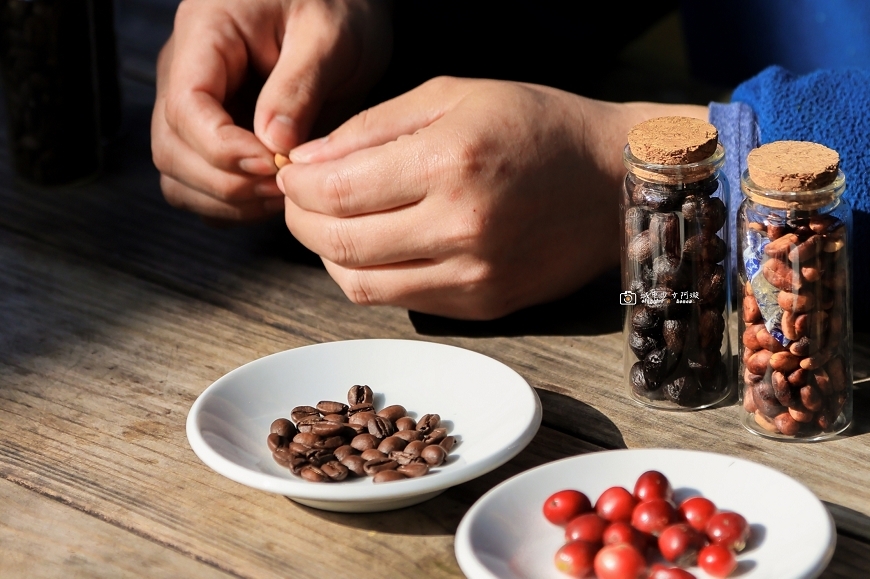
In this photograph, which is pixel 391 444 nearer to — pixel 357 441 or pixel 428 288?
pixel 357 441

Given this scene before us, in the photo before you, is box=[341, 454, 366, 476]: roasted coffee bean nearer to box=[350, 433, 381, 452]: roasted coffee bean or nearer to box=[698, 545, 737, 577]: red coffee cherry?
box=[350, 433, 381, 452]: roasted coffee bean

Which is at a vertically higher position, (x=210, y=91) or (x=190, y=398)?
(x=210, y=91)

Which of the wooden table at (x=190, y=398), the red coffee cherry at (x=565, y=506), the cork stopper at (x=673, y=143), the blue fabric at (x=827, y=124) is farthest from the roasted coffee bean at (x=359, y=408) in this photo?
the blue fabric at (x=827, y=124)

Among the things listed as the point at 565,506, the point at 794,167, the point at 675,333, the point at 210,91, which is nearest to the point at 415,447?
the point at 565,506

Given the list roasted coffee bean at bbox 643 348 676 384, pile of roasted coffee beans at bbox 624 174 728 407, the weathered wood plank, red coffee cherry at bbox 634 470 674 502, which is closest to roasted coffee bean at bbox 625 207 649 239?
pile of roasted coffee beans at bbox 624 174 728 407

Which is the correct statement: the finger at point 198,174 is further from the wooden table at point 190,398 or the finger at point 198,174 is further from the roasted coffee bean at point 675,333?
the roasted coffee bean at point 675,333

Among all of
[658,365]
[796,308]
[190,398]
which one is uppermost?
[796,308]
